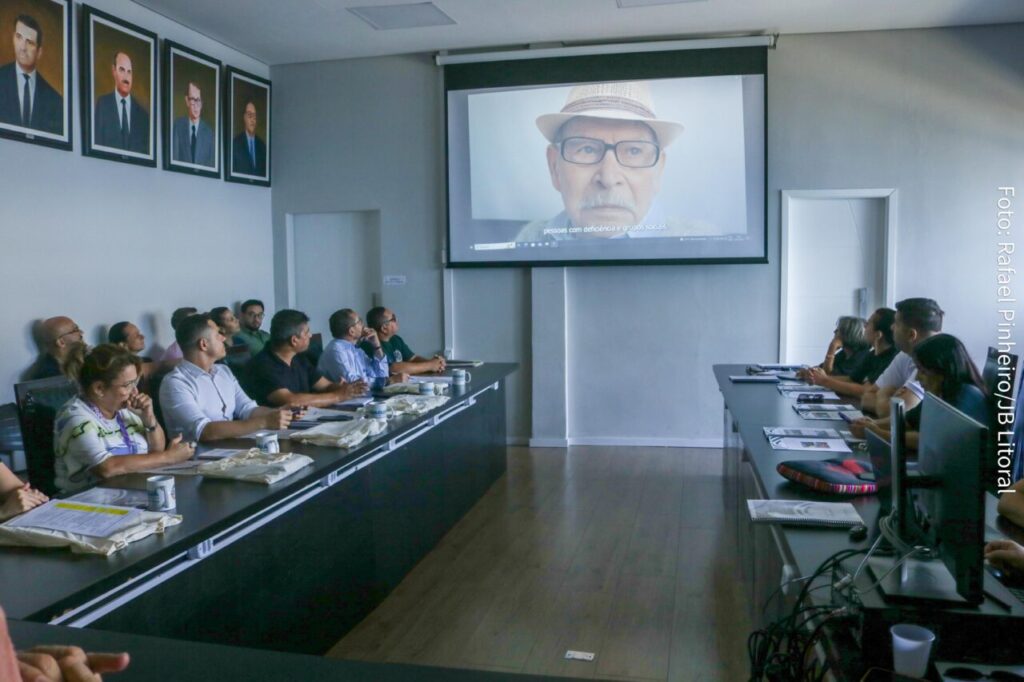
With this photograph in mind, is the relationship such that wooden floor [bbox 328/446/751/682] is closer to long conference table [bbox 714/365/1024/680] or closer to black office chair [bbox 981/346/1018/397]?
long conference table [bbox 714/365/1024/680]

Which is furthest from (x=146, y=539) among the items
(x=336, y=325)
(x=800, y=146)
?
(x=800, y=146)

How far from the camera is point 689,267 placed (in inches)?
280

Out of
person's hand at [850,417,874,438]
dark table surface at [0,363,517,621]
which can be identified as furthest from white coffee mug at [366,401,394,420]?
person's hand at [850,417,874,438]

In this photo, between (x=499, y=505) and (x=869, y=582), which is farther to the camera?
(x=499, y=505)

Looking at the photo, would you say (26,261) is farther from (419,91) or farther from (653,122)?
(653,122)

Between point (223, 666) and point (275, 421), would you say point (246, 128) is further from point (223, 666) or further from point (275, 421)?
point (223, 666)

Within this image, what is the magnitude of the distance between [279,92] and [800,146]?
450 centimetres

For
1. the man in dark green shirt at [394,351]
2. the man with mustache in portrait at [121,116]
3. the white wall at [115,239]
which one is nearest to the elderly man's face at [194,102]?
the white wall at [115,239]

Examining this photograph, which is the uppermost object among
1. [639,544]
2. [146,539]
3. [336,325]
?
[336,325]

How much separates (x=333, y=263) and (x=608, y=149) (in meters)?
2.68

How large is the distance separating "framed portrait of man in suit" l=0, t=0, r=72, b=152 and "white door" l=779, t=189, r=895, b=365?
17.0 feet

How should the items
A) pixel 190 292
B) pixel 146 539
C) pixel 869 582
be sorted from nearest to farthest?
1. pixel 869 582
2. pixel 146 539
3. pixel 190 292

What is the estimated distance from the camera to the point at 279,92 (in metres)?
7.74

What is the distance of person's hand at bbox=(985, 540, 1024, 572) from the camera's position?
1936 mm
